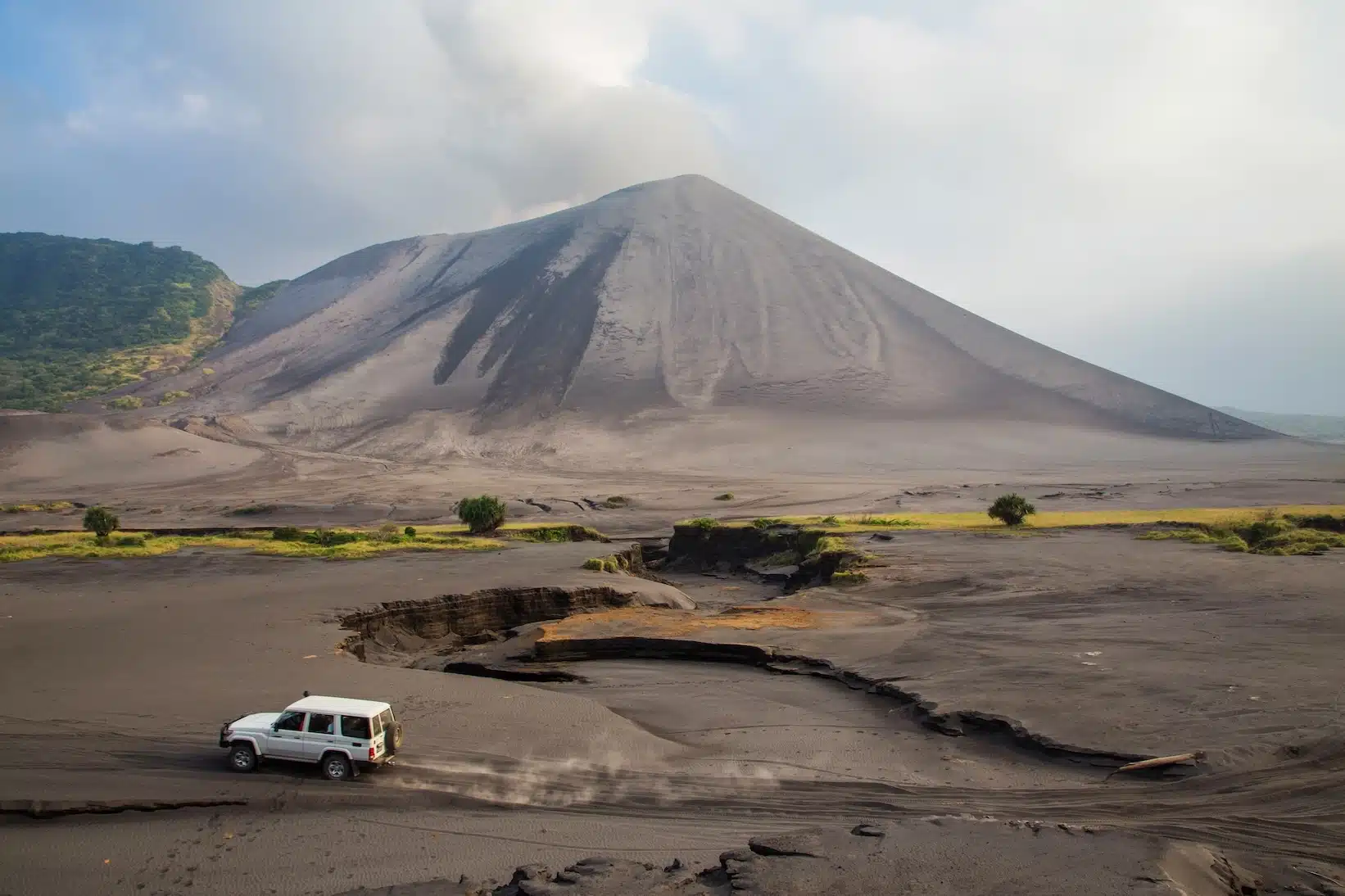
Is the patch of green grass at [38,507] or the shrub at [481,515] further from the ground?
the shrub at [481,515]

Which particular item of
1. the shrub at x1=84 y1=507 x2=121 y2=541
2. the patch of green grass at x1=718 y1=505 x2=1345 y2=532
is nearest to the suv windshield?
the patch of green grass at x1=718 y1=505 x2=1345 y2=532

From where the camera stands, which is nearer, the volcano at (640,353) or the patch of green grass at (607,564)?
the patch of green grass at (607,564)

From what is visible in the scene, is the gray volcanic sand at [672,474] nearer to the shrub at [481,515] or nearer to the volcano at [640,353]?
the volcano at [640,353]

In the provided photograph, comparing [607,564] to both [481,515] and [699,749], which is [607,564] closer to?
[481,515]

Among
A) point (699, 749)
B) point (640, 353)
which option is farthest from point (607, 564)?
point (640, 353)

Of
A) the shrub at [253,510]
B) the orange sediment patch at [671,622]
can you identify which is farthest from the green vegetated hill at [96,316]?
the orange sediment patch at [671,622]

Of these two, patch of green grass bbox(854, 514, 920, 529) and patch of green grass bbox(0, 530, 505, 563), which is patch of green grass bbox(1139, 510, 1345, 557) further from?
patch of green grass bbox(0, 530, 505, 563)

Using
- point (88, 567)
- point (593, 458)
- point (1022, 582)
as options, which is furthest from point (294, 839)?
point (593, 458)
